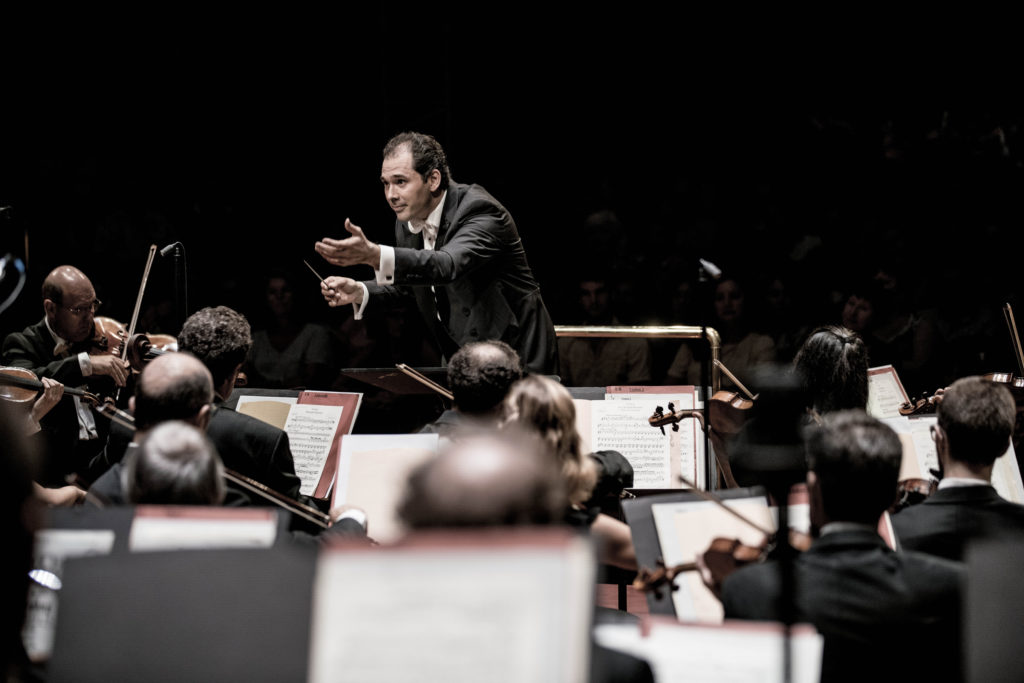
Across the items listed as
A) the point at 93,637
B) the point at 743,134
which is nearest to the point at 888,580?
the point at 93,637

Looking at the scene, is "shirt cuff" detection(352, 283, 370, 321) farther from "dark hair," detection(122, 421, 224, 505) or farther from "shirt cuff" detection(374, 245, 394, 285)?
"dark hair," detection(122, 421, 224, 505)

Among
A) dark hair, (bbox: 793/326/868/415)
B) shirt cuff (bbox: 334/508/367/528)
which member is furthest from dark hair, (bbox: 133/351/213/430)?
dark hair, (bbox: 793/326/868/415)

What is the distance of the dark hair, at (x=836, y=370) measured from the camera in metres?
3.36

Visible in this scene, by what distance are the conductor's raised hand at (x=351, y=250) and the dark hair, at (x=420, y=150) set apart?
611mm

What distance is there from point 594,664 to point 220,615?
625 millimetres

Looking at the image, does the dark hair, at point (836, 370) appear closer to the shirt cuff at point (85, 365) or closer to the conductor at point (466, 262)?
the conductor at point (466, 262)

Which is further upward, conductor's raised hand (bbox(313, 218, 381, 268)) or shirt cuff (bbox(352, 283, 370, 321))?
conductor's raised hand (bbox(313, 218, 381, 268))

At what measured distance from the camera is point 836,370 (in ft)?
11.0

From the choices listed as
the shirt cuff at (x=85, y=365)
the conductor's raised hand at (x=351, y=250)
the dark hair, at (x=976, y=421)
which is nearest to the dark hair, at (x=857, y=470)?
the dark hair, at (x=976, y=421)

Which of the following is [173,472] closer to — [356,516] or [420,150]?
[356,516]

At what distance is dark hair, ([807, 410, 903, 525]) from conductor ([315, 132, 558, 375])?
75.3 inches

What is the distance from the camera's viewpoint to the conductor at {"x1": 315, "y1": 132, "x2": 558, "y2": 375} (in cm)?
390

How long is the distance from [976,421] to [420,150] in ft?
7.57

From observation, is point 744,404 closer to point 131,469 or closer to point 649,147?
point 131,469
